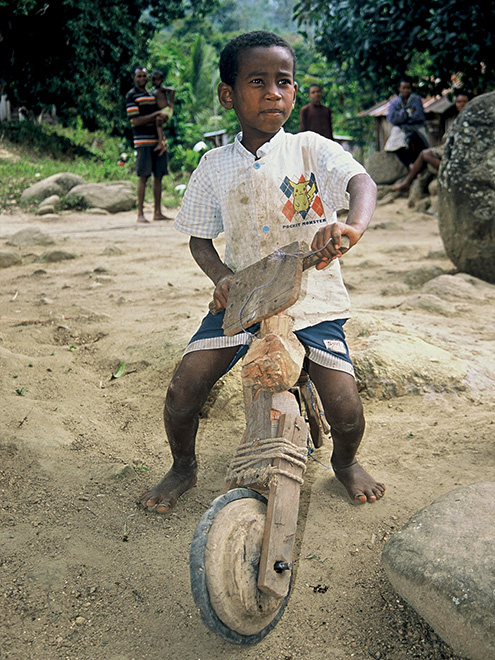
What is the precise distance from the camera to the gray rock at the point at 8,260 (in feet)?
19.7

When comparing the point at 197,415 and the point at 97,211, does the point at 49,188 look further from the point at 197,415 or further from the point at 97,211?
the point at 197,415

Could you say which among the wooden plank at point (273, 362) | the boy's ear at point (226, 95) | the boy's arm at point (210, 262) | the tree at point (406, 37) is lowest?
the wooden plank at point (273, 362)

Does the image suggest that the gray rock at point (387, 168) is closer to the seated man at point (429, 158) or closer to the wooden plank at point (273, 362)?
the seated man at point (429, 158)

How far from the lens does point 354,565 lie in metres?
1.97

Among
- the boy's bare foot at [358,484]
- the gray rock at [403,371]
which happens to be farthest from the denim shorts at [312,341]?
the gray rock at [403,371]

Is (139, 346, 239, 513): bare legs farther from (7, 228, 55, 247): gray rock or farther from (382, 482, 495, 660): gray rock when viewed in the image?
(7, 228, 55, 247): gray rock

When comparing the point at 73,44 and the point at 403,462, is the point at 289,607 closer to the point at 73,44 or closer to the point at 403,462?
the point at 403,462

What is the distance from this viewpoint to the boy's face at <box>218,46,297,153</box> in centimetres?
209

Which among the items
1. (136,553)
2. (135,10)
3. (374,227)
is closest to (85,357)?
(136,553)

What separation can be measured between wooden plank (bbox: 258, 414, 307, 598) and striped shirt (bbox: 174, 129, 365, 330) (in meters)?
0.48

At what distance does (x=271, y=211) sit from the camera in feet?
7.22

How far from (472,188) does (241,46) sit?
11.3ft

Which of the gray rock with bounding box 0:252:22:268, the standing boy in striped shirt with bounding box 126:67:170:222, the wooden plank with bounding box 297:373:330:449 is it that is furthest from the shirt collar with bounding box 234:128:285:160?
the standing boy in striped shirt with bounding box 126:67:170:222

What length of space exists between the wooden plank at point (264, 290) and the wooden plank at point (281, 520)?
0.30 metres
